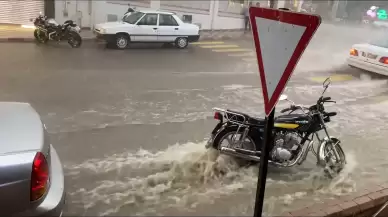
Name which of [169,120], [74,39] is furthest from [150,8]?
[169,120]

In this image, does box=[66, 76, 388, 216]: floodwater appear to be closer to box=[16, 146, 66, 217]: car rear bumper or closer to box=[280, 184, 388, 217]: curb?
box=[280, 184, 388, 217]: curb

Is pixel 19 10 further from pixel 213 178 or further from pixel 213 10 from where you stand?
pixel 213 10

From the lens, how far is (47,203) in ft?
8.25

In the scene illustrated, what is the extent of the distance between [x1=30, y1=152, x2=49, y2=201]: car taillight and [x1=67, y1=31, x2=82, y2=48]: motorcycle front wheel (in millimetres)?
4652

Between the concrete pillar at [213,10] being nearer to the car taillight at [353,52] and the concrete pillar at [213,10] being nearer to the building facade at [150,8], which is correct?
the building facade at [150,8]

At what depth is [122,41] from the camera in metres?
8.91

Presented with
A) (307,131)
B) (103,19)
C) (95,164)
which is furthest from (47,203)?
(103,19)

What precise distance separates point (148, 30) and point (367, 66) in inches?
205

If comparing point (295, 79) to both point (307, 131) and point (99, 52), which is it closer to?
point (307, 131)

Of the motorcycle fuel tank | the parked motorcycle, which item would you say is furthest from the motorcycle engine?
the motorcycle fuel tank

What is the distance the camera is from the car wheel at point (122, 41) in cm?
869

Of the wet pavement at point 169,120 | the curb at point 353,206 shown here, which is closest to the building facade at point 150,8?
the wet pavement at point 169,120

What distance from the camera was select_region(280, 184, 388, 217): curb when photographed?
3246mm

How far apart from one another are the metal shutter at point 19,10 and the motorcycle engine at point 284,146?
3236mm
